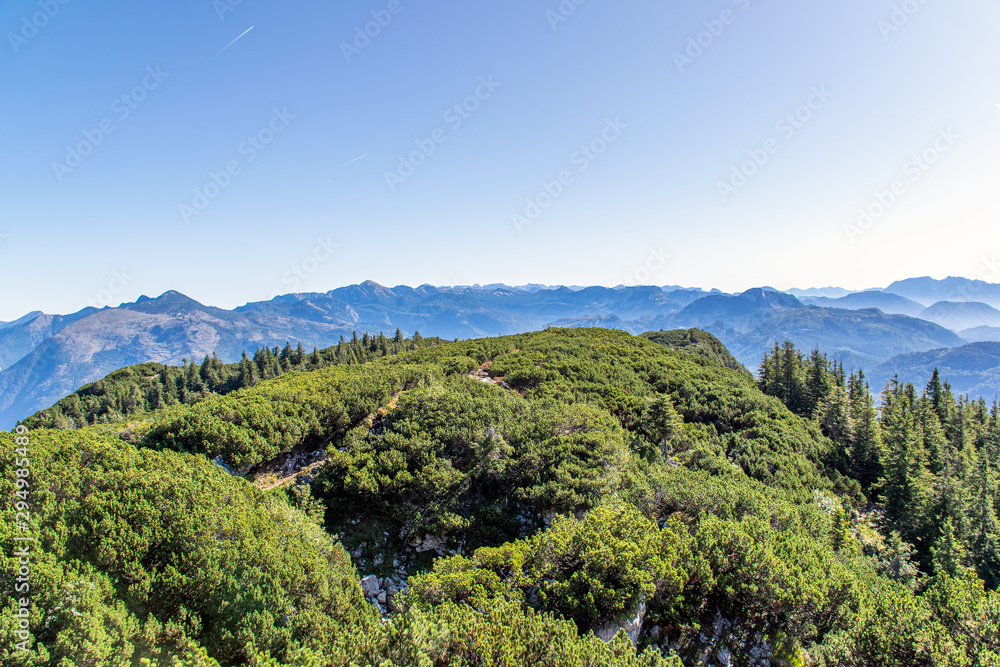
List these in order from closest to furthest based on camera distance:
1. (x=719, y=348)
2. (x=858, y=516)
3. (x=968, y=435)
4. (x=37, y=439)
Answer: (x=37, y=439) → (x=858, y=516) → (x=968, y=435) → (x=719, y=348)

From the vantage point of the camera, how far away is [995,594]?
16.2 meters

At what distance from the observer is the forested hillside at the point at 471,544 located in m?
12.4

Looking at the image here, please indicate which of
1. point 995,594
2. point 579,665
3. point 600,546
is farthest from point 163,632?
point 995,594

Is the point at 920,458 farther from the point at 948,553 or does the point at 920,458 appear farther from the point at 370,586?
the point at 370,586

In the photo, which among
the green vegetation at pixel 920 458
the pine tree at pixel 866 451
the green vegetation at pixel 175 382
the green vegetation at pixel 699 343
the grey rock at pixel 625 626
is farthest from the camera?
the green vegetation at pixel 699 343

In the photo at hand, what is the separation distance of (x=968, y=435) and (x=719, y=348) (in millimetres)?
84449

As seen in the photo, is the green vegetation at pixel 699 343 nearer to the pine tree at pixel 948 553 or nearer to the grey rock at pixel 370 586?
the pine tree at pixel 948 553

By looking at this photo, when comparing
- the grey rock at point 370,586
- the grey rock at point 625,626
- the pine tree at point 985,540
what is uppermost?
the grey rock at point 625,626

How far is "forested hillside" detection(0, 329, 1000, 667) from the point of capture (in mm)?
12391

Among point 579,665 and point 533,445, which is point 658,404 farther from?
point 579,665

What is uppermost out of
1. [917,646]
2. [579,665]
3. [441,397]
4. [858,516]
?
[441,397]

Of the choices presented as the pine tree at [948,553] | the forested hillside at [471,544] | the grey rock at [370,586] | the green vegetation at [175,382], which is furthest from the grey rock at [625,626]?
the green vegetation at [175,382]

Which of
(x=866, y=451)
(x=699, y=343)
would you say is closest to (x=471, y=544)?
(x=866, y=451)

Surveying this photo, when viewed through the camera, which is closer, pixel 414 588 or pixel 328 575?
pixel 414 588
